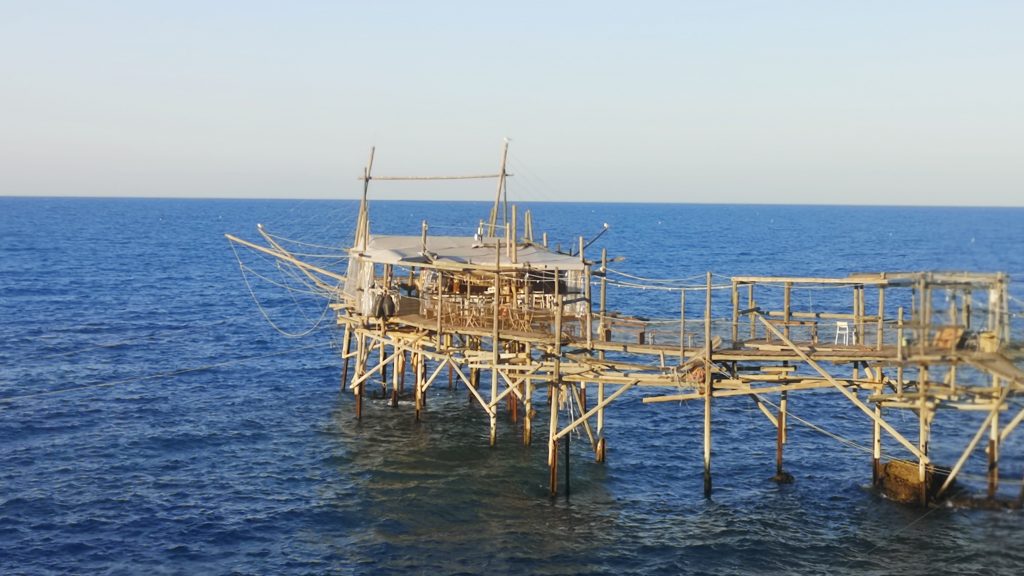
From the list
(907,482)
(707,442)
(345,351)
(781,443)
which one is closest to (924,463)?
(907,482)

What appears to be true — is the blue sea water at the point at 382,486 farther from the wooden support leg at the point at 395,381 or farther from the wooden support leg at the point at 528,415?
the wooden support leg at the point at 528,415

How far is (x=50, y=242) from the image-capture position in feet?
446

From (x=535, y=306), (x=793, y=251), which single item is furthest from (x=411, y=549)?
(x=793, y=251)

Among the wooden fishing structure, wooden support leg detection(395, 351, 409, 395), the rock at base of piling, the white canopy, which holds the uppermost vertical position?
the white canopy

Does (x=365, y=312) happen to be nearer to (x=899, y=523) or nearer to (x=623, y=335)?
(x=623, y=335)

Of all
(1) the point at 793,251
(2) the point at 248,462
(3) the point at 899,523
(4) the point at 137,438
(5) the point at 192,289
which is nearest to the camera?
(3) the point at 899,523

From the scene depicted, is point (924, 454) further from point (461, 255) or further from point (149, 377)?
point (149, 377)

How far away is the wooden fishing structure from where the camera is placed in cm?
2658

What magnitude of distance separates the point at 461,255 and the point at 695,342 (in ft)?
34.9

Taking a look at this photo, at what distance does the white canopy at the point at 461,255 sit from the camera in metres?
35.8

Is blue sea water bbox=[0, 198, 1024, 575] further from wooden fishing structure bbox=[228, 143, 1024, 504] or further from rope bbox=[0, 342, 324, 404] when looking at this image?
wooden fishing structure bbox=[228, 143, 1024, 504]

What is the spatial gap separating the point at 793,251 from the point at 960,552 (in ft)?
357

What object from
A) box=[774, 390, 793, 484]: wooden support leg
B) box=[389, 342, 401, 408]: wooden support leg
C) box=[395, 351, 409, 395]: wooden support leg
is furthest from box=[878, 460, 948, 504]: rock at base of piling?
box=[395, 351, 409, 395]: wooden support leg

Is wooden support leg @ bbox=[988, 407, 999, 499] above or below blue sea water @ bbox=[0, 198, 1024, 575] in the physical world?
above
